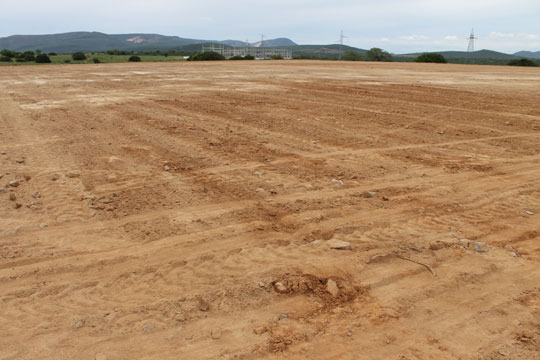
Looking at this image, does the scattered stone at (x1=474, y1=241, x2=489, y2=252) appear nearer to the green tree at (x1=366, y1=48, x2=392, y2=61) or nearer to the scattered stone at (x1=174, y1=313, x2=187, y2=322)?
the scattered stone at (x1=174, y1=313, x2=187, y2=322)

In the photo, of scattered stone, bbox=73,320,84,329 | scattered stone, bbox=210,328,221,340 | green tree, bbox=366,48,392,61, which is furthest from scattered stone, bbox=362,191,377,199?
green tree, bbox=366,48,392,61

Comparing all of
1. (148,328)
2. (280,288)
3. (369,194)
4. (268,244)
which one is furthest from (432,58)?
(148,328)

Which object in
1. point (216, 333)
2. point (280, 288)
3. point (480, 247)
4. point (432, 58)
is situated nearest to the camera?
point (216, 333)

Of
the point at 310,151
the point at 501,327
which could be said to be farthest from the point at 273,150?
the point at 501,327

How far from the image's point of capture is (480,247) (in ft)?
12.7

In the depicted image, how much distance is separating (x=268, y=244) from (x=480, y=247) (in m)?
1.96

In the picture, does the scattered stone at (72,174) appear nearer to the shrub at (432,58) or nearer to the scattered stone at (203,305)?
the scattered stone at (203,305)

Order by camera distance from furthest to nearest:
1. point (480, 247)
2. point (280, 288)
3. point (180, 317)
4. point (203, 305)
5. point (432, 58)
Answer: point (432, 58) < point (480, 247) < point (280, 288) < point (203, 305) < point (180, 317)

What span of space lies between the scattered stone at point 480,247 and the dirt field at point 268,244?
0.01 metres

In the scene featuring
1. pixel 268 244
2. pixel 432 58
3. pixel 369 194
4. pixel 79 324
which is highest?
pixel 432 58

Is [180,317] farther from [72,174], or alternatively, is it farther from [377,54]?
[377,54]

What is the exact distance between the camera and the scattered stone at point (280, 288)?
10.6 feet

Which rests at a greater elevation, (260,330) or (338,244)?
(338,244)

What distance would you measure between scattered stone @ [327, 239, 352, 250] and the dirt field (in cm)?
7
